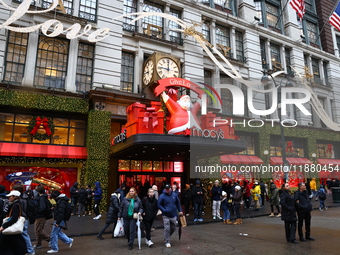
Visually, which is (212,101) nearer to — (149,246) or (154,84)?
(154,84)

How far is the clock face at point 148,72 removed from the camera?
18.9 meters

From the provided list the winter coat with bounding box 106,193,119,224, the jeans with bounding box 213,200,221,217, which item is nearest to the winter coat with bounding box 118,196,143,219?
the winter coat with bounding box 106,193,119,224

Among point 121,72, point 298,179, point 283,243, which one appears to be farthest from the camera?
point 298,179

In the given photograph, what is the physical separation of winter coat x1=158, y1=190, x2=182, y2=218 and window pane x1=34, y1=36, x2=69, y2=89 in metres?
12.6

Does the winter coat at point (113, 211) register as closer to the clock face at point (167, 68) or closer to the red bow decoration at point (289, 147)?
the clock face at point (167, 68)

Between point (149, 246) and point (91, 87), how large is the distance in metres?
13.0

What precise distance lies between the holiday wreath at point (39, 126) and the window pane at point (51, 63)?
236 cm

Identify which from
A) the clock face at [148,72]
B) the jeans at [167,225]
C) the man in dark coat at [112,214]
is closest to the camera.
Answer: the jeans at [167,225]

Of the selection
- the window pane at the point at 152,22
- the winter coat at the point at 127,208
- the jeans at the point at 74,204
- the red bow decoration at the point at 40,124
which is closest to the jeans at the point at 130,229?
the winter coat at the point at 127,208

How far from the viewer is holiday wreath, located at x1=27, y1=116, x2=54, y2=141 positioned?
53.8 feet

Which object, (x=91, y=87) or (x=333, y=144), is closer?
(x=91, y=87)

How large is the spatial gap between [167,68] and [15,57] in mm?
9897

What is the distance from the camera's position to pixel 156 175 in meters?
20.1

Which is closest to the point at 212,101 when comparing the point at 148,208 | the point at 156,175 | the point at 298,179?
the point at 156,175
